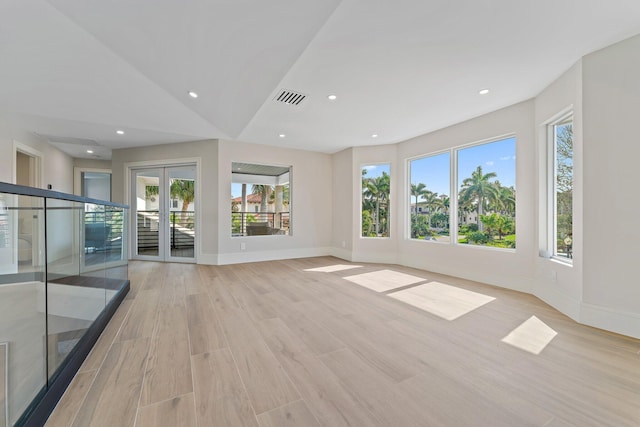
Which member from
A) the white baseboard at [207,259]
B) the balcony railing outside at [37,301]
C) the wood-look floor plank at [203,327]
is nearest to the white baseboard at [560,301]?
the wood-look floor plank at [203,327]

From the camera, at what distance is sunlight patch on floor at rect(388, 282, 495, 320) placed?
110 inches

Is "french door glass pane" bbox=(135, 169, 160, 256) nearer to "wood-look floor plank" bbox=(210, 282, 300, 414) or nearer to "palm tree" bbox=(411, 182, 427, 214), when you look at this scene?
"wood-look floor plank" bbox=(210, 282, 300, 414)

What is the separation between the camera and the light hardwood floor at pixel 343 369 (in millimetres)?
1335

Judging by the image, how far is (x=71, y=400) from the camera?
1420 millimetres

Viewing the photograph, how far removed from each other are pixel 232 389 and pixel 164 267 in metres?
4.23

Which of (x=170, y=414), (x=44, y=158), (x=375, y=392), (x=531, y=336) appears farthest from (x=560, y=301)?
(x=44, y=158)

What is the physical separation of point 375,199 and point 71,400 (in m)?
5.21

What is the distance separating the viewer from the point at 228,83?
2.99m

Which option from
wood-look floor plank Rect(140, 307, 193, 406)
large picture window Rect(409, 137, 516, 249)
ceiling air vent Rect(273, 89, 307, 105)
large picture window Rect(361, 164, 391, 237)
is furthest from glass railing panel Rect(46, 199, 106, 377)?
large picture window Rect(409, 137, 516, 249)

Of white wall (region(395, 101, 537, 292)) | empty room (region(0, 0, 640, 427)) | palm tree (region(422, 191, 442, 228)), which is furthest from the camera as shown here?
palm tree (region(422, 191, 442, 228))

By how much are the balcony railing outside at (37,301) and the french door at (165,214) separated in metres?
3.52

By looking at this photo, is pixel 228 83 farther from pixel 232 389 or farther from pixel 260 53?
pixel 232 389

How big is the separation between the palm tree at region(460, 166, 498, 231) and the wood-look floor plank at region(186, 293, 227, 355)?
4.03 m

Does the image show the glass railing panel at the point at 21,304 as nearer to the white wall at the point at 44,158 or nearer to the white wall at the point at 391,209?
the white wall at the point at 44,158
